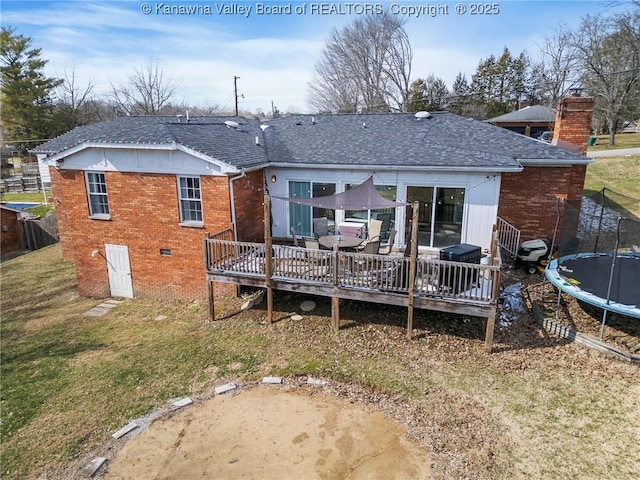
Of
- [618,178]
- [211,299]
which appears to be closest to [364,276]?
[211,299]

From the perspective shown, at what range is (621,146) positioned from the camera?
3250 centimetres

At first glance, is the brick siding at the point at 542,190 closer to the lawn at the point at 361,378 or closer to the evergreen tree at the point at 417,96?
the lawn at the point at 361,378

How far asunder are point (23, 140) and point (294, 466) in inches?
2088

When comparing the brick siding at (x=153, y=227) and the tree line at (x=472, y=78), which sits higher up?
the tree line at (x=472, y=78)

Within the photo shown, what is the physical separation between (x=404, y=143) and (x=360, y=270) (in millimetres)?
5607

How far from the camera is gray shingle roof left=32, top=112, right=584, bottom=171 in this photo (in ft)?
38.1

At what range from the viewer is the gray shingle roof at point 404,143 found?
11.7 metres

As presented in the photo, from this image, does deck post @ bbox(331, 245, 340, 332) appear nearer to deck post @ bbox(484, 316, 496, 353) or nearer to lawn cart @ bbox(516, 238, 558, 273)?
deck post @ bbox(484, 316, 496, 353)

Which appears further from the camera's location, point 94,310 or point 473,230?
point 94,310

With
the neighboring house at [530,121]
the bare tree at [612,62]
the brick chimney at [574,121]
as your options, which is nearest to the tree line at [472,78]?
the bare tree at [612,62]

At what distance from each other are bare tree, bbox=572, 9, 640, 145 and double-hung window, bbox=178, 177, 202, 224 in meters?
36.9

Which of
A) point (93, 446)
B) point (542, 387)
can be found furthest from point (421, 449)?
point (93, 446)

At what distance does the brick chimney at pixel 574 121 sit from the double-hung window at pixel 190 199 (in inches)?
498

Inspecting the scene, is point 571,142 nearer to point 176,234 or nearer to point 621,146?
point 176,234
